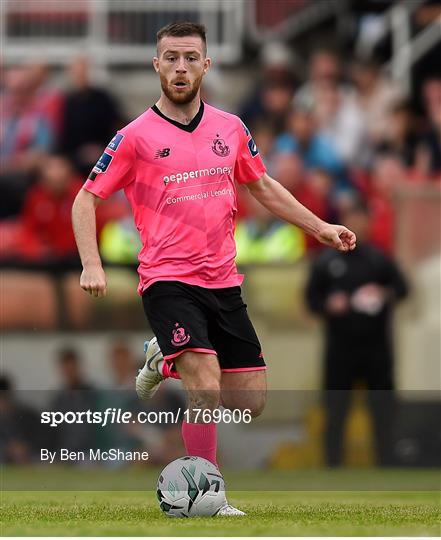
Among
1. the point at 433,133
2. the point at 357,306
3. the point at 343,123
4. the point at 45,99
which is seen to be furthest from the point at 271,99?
the point at 357,306

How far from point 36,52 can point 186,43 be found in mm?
11819

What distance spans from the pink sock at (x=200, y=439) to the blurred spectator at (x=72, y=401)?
1554 mm

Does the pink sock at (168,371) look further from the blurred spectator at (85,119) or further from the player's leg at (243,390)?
the blurred spectator at (85,119)

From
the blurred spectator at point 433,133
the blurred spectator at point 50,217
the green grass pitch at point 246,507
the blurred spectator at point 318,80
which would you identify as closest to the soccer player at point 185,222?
the green grass pitch at point 246,507

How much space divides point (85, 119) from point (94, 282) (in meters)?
9.43

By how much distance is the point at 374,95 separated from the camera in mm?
17703

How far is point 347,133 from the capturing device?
17188 mm

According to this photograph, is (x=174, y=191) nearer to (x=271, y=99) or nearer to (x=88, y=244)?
(x=88, y=244)

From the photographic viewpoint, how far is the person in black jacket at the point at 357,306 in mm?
13977

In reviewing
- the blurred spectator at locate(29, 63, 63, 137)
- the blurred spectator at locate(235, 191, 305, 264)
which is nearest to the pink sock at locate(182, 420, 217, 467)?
the blurred spectator at locate(235, 191, 305, 264)

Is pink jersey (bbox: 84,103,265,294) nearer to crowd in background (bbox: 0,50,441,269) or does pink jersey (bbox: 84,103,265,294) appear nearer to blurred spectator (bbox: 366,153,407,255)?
crowd in background (bbox: 0,50,441,269)

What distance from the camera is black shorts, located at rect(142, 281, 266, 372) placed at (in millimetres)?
7625

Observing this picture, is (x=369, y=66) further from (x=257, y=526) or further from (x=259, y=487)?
(x=257, y=526)

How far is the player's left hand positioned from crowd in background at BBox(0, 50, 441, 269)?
593cm
